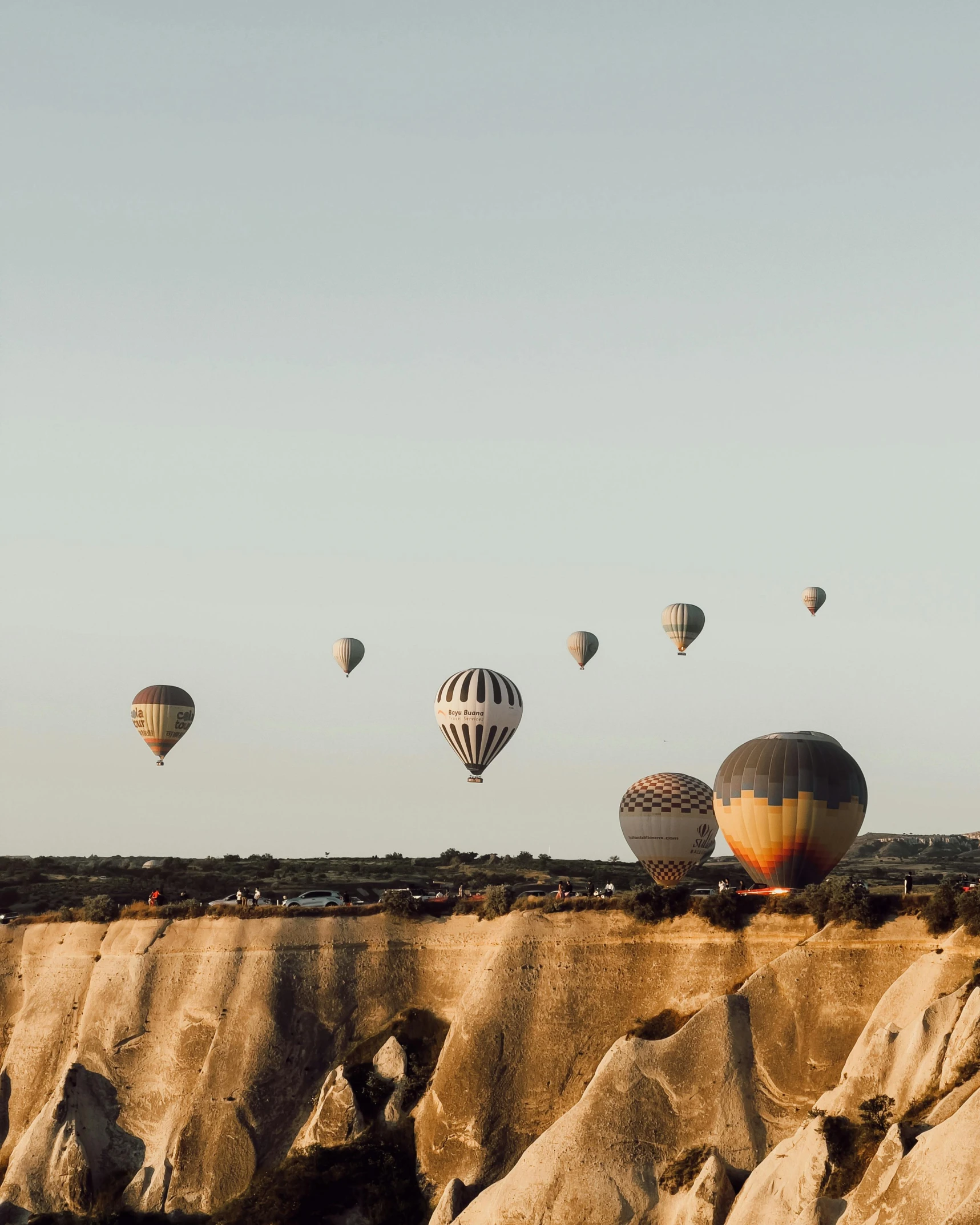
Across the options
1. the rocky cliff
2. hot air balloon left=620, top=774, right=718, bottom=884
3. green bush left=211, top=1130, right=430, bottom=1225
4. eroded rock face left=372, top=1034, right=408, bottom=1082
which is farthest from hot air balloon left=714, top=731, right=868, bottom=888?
green bush left=211, top=1130, right=430, bottom=1225

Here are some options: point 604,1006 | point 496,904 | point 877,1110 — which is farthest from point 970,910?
point 496,904

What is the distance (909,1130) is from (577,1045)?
17.8 meters

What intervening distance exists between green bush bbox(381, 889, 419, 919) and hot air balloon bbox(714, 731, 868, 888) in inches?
595

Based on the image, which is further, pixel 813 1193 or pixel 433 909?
pixel 433 909

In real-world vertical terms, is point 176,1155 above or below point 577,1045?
below

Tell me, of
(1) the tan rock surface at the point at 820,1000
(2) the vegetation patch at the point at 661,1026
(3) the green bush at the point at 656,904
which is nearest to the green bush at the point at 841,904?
(1) the tan rock surface at the point at 820,1000

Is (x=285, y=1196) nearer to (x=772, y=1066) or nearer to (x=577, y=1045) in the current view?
(x=577, y=1045)

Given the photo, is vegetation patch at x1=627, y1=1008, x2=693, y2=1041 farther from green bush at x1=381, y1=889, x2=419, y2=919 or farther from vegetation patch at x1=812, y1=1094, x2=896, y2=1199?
green bush at x1=381, y1=889, x2=419, y2=919

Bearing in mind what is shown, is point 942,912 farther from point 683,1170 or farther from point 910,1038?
point 683,1170

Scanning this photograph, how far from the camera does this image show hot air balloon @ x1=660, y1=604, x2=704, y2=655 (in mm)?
95625

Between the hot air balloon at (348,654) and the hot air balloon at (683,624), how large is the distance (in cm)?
2097

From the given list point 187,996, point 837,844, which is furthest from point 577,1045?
point 187,996

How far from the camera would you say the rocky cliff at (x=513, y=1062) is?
5312 centimetres

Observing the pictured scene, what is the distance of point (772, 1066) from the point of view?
59.2m
